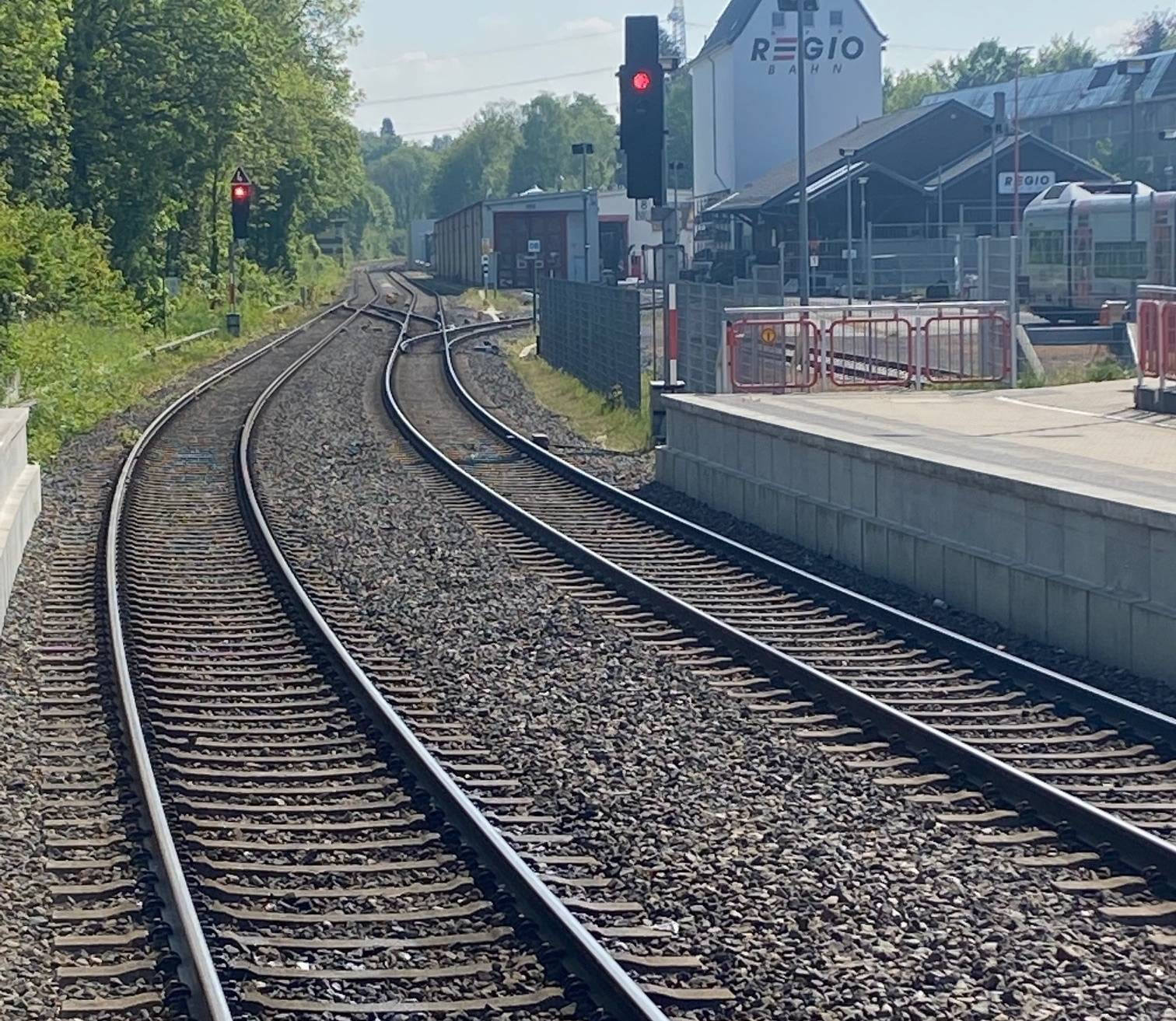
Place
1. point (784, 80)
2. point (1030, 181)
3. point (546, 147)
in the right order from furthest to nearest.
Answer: point (546, 147), point (784, 80), point (1030, 181)

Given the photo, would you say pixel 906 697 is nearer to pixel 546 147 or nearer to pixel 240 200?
pixel 240 200

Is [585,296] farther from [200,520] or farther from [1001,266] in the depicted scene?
[200,520]

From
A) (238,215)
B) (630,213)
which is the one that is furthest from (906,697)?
(630,213)

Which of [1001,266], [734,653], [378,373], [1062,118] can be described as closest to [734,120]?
[1062,118]

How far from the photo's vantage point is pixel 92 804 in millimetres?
8273

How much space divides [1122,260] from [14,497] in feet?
86.6

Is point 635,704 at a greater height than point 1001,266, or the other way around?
Result: point 1001,266

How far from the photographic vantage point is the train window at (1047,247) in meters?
38.9

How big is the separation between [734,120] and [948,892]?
92486 millimetres

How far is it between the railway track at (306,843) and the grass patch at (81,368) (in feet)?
36.8

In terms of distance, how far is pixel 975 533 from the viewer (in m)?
12.4

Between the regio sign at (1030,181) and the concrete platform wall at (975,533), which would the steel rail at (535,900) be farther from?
the regio sign at (1030,181)

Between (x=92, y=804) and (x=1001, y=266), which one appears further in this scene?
(x=1001, y=266)

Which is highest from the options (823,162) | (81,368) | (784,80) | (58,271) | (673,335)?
(784,80)
